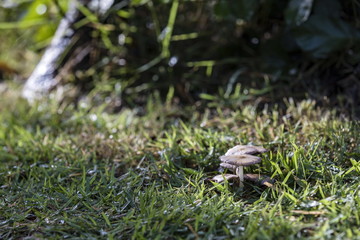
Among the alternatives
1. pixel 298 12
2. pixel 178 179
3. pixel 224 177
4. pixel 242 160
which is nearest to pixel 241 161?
pixel 242 160

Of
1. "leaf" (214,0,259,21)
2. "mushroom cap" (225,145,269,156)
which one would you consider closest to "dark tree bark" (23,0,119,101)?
"leaf" (214,0,259,21)

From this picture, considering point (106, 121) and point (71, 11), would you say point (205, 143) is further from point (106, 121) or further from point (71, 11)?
point (71, 11)

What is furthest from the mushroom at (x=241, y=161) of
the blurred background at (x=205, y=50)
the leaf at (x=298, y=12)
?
the leaf at (x=298, y=12)

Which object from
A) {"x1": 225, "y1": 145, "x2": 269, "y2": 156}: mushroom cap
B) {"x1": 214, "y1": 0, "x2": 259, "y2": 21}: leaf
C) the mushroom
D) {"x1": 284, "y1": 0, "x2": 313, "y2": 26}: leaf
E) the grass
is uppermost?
{"x1": 214, "y1": 0, "x2": 259, "y2": 21}: leaf

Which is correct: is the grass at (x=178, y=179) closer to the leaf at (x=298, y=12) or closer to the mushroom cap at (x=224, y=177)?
the mushroom cap at (x=224, y=177)

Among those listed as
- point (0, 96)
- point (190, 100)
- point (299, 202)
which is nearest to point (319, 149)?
point (299, 202)

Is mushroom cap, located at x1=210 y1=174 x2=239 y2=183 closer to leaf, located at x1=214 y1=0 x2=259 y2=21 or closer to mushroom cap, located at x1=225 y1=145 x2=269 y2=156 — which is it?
mushroom cap, located at x1=225 y1=145 x2=269 y2=156
